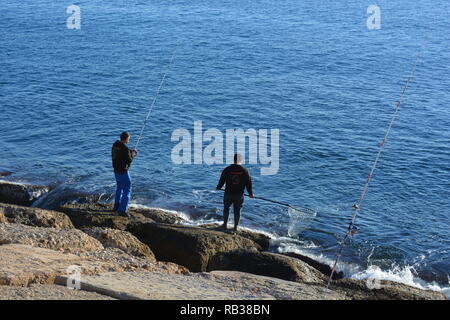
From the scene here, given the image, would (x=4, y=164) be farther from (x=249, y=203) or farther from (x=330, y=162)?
(x=330, y=162)

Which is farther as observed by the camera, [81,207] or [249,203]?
[249,203]

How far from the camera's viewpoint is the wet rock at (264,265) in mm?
11375

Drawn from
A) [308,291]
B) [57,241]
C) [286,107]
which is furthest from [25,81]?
[308,291]

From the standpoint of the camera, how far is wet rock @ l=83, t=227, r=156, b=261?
463 inches

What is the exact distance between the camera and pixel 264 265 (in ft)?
37.8

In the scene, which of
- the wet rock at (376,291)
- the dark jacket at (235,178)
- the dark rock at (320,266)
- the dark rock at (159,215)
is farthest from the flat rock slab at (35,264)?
the dark rock at (320,266)

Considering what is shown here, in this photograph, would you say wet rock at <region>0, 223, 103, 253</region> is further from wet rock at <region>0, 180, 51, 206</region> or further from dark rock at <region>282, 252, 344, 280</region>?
wet rock at <region>0, 180, 51, 206</region>

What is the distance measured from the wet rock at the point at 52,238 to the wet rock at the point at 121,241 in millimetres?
289

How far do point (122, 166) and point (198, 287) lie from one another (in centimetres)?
456

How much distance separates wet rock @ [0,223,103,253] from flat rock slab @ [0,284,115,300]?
1984 millimetres

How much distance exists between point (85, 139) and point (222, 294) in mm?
14576

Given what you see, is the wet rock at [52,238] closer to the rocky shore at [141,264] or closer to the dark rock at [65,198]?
the rocky shore at [141,264]

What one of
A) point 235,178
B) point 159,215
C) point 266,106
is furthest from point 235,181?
point 266,106
